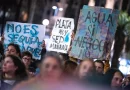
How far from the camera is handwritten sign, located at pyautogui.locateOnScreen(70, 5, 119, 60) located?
15.7ft

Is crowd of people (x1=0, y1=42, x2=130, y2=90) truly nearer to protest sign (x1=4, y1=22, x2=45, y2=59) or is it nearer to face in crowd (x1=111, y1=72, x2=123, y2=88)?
face in crowd (x1=111, y1=72, x2=123, y2=88)

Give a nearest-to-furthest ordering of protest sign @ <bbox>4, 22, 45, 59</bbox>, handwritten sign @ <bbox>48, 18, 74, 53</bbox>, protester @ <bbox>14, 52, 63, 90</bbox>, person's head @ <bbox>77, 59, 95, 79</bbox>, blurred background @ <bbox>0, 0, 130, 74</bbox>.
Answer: protester @ <bbox>14, 52, 63, 90</bbox> → person's head @ <bbox>77, 59, 95, 79</bbox> → protest sign @ <bbox>4, 22, 45, 59</bbox> → handwritten sign @ <bbox>48, 18, 74, 53</bbox> → blurred background @ <bbox>0, 0, 130, 74</bbox>

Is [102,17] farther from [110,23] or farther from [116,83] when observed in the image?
[116,83]

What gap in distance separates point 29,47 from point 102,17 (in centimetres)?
111

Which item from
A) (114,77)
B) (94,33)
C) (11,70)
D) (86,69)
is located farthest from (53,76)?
(94,33)

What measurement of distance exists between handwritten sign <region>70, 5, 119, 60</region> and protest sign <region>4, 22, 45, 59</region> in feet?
2.14

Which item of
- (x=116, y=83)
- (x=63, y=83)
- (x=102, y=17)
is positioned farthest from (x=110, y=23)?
(x=63, y=83)

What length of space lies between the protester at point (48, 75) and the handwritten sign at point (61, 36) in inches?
131

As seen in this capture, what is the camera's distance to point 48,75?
2262 millimetres

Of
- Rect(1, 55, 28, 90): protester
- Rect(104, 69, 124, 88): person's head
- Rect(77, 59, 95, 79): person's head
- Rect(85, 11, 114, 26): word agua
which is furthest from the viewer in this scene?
Rect(85, 11, 114, 26): word agua

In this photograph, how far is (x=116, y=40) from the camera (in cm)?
1738

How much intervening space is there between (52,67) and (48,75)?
5cm

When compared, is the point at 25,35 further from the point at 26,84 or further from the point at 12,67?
the point at 26,84

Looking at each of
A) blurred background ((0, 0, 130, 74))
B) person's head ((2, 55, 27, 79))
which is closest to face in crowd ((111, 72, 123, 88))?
person's head ((2, 55, 27, 79))
